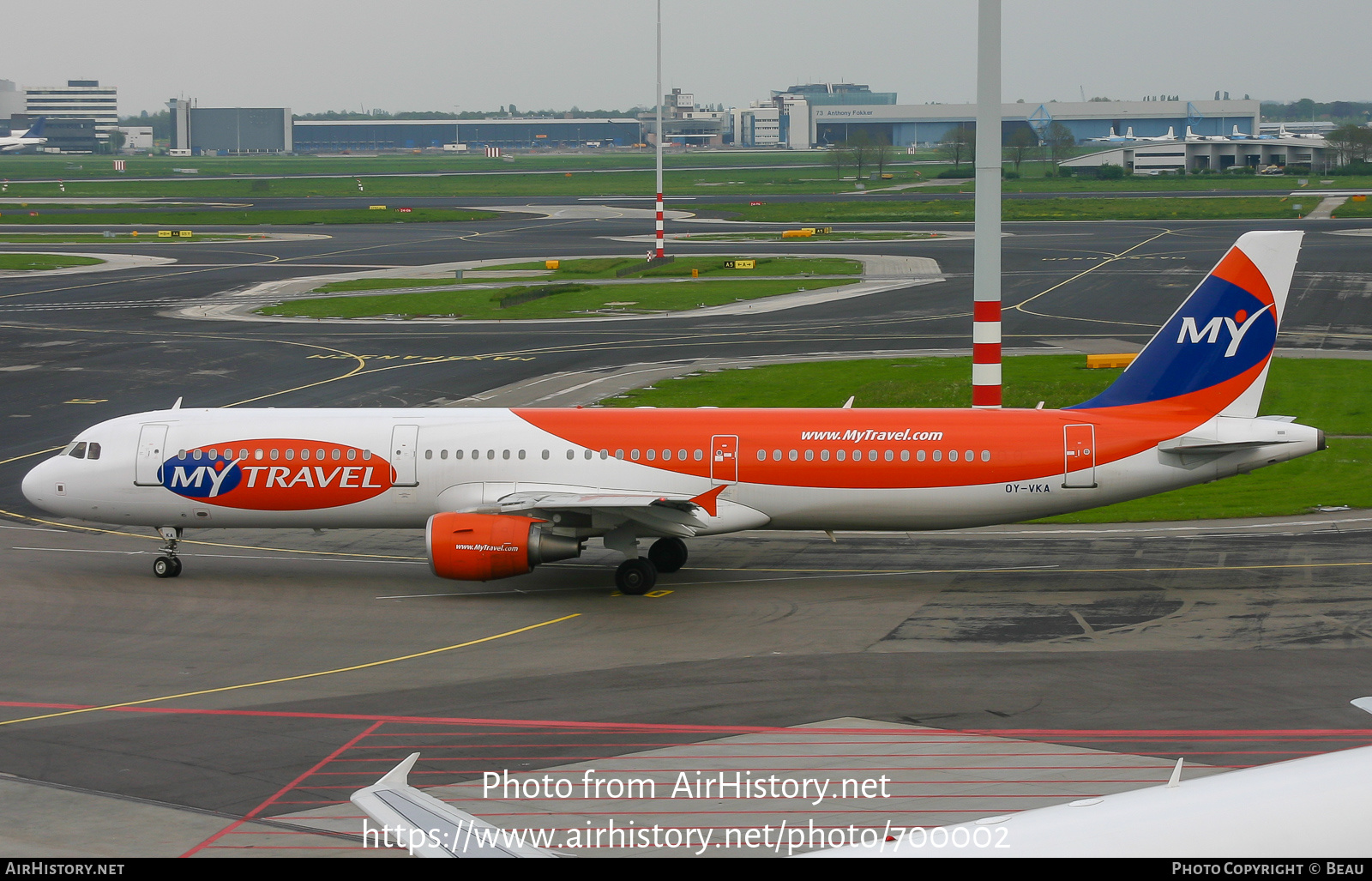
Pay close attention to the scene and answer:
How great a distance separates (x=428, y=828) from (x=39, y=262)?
11525cm

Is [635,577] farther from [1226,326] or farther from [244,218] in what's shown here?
[244,218]

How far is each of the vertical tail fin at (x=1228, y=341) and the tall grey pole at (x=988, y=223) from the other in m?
8.43

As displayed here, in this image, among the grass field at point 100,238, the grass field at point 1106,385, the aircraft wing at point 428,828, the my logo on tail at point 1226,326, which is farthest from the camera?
the grass field at point 100,238

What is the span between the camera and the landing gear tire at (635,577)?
102 ft

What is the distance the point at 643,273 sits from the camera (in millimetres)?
99688

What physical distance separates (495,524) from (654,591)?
4288 mm

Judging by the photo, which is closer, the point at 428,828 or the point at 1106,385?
the point at 428,828

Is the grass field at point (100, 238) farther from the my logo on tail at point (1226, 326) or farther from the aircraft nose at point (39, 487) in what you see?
the my logo on tail at point (1226, 326)

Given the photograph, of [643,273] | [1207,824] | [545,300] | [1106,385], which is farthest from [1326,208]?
[1207,824]

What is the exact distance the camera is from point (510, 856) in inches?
388

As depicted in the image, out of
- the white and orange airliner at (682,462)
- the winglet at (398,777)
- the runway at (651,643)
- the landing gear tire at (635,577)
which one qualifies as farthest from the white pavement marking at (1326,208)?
the winglet at (398,777)

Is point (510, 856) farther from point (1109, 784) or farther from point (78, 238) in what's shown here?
point (78, 238)

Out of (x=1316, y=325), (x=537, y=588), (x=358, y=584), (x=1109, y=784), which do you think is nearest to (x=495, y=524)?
(x=537, y=588)

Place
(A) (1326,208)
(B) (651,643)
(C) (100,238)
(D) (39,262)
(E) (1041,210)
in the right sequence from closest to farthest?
Result: (B) (651,643), (D) (39,262), (C) (100,238), (A) (1326,208), (E) (1041,210)
